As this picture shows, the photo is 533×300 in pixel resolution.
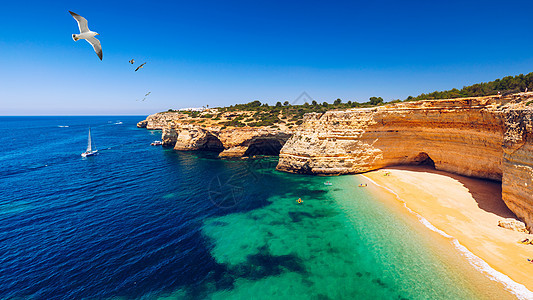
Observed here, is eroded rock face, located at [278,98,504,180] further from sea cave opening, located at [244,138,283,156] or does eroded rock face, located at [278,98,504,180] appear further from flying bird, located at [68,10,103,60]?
flying bird, located at [68,10,103,60]

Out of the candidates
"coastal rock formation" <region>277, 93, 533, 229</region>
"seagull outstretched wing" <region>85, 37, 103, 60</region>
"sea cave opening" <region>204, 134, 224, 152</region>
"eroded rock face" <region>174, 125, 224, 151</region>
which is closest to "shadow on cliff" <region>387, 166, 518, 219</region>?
"coastal rock formation" <region>277, 93, 533, 229</region>

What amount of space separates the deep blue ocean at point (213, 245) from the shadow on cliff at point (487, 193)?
849 centimetres

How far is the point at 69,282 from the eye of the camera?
1293cm

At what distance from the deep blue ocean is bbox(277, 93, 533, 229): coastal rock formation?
194 inches

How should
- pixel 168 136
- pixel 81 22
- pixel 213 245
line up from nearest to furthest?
pixel 81 22 → pixel 213 245 → pixel 168 136

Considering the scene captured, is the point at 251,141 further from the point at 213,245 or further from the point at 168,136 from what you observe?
the point at 213,245

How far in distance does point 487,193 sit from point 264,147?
36379mm

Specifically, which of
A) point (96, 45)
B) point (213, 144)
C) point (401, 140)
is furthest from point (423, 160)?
point (213, 144)

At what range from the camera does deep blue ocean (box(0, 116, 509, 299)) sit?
12406 millimetres

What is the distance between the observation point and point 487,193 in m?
22.4

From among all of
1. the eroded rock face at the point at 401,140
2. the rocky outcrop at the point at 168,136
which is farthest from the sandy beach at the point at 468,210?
the rocky outcrop at the point at 168,136

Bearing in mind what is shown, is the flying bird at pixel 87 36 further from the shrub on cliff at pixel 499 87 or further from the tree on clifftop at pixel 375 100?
the tree on clifftop at pixel 375 100

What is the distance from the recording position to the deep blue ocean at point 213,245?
1241 cm

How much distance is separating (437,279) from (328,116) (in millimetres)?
24160
